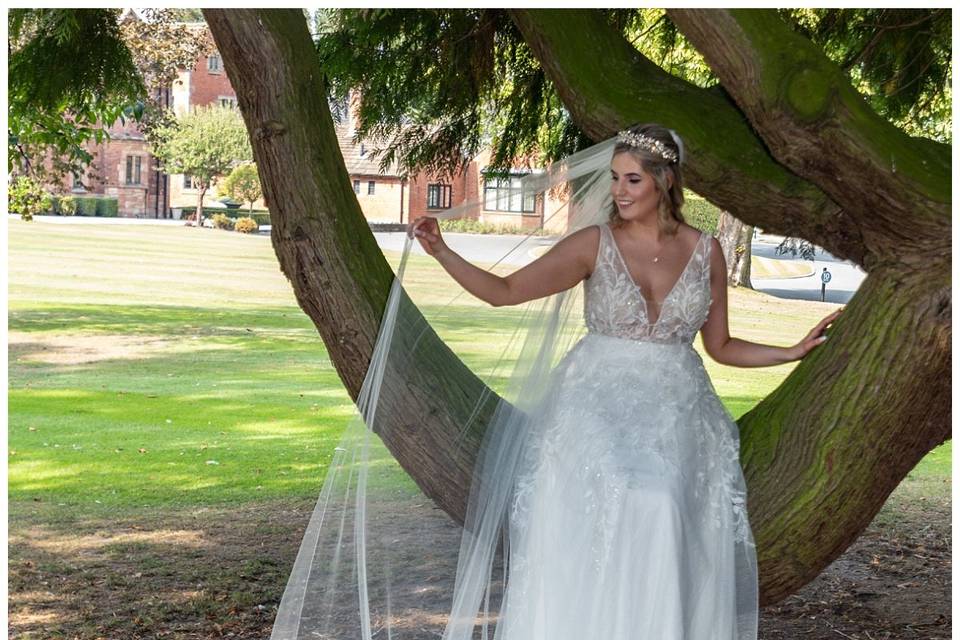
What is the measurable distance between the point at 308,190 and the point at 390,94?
174 centimetres

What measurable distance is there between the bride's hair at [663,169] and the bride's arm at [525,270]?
0.48ft

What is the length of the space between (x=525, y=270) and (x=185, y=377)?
1388 centimetres

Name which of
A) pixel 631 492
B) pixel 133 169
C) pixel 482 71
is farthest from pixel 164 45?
pixel 133 169

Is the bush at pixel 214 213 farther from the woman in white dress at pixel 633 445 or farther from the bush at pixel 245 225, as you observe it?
the woman in white dress at pixel 633 445

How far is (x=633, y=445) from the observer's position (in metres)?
3.60

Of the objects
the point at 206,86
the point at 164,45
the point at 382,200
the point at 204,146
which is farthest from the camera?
the point at 206,86

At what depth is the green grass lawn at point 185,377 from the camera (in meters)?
10.6

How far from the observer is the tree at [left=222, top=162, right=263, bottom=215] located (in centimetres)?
4184

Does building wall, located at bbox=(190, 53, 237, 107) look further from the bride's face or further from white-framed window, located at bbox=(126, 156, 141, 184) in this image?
the bride's face

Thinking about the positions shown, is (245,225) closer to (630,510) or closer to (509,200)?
(509,200)

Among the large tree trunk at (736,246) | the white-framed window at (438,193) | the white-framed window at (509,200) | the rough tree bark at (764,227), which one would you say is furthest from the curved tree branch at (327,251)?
the large tree trunk at (736,246)

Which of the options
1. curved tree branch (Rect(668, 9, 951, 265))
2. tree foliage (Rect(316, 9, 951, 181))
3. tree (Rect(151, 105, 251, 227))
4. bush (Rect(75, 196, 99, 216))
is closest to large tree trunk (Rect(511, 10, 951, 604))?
curved tree branch (Rect(668, 9, 951, 265))

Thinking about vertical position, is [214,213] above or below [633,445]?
below

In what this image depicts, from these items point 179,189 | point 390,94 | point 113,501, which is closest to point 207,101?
point 179,189
